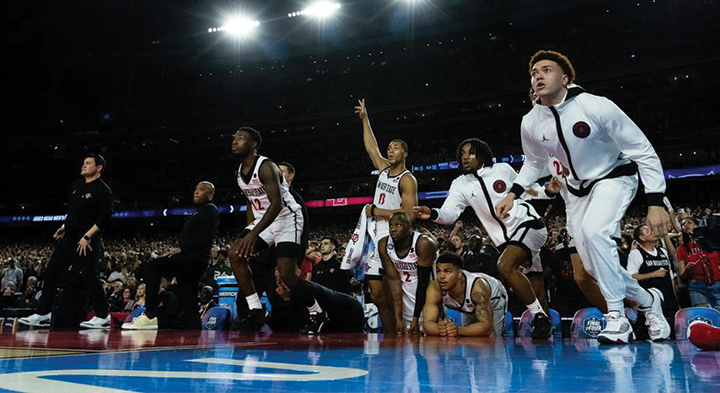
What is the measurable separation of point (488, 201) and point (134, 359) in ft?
11.7

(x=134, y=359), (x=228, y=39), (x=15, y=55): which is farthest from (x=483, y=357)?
(x=15, y=55)

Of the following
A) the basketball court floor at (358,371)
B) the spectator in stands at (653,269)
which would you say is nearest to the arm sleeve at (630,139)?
the basketball court floor at (358,371)

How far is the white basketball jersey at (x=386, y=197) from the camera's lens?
6085mm

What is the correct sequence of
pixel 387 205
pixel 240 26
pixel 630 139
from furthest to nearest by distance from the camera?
pixel 240 26 < pixel 387 205 < pixel 630 139

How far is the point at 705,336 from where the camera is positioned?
2.82 metres

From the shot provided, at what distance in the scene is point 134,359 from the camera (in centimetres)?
239

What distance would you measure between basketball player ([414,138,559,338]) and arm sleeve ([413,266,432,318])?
496 millimetres

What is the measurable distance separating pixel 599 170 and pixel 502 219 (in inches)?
56.2

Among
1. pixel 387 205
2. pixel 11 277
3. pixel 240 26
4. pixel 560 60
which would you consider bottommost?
pixel 11 277

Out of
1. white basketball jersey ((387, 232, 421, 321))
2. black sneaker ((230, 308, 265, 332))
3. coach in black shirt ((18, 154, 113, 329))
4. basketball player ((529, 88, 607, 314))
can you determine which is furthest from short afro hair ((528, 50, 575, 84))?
coach in black shirt ((18, 154, 113, 329))

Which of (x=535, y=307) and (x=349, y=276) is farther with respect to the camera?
(x=349, y=276)

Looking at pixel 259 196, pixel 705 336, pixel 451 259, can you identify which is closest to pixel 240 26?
pixel 259 196

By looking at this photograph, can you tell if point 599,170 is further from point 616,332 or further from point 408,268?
point 408,268

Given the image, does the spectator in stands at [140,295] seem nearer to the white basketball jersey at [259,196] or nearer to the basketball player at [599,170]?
the white basketball jersey at [259,196]
